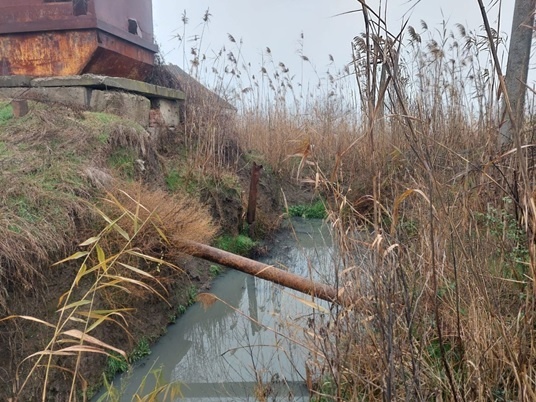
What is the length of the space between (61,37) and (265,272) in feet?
10.1

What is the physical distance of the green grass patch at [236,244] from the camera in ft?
14.0

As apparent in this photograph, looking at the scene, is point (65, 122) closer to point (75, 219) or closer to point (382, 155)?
point (75, 219)

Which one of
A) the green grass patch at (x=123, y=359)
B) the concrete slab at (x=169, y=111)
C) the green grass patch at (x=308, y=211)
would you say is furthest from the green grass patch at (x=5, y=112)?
the green grass patch at (x=308, y=211)

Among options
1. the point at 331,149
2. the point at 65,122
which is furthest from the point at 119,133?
the point at 331,149

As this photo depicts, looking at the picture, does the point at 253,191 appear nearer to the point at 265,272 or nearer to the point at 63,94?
the point at 63,94

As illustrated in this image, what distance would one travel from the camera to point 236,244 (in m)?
4.46

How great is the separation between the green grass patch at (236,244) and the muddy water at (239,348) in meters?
0.47

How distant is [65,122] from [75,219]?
43.5 inches

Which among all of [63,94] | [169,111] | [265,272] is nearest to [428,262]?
[265,272]

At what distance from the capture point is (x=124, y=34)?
4316 millimetres

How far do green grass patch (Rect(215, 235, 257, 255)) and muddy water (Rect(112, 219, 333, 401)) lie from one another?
47 cm

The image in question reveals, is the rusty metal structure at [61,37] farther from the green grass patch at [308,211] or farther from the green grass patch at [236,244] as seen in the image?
the green grass patch at [308,211]

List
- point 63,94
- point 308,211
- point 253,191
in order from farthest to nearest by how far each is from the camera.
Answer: point 308,211 → point 253,191 → point 63,94

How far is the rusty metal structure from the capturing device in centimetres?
393
